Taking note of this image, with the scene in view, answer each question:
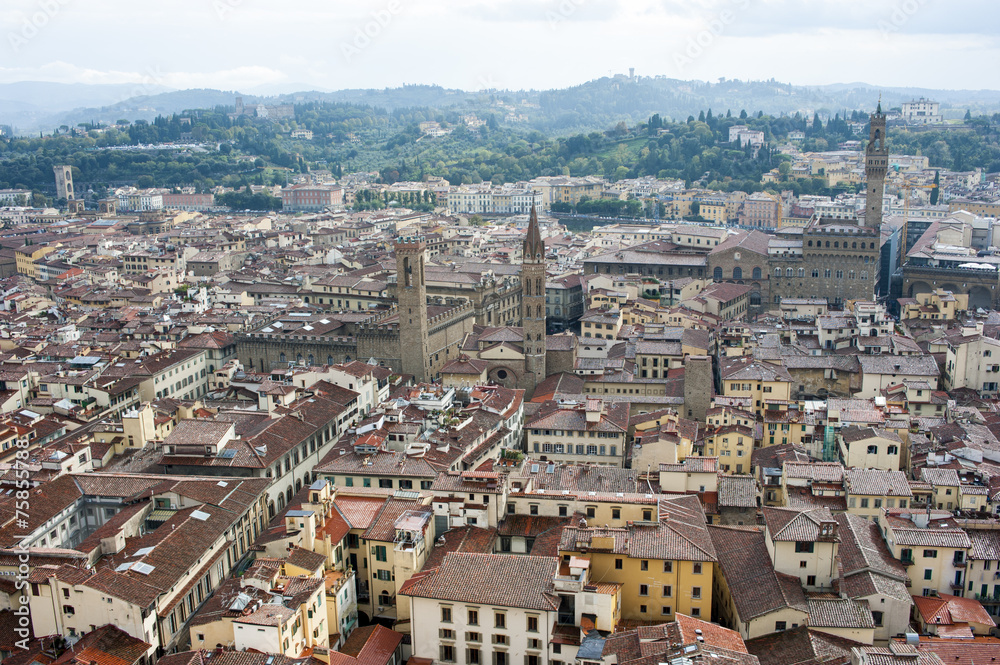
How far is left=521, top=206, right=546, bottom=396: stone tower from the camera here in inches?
1858

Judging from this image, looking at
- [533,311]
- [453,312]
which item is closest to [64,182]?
[453,312]

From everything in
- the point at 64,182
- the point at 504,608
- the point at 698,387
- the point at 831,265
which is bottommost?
the point at 504,608

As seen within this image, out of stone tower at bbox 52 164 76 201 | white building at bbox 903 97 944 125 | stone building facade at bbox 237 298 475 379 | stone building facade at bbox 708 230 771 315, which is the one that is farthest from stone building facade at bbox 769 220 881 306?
stone tower at bbox 52 164 76 201

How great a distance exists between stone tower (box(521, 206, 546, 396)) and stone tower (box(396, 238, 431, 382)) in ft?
17.8

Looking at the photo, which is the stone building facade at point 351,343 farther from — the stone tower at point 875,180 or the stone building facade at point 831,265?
the stone tower at point 875,180

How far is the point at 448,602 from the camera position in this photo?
75.9ft

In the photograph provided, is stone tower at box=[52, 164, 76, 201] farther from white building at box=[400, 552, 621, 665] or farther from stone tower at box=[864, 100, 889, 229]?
white building at box=[400, 552, 621, 665]

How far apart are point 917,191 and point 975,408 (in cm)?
8552

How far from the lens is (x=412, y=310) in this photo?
4762cm

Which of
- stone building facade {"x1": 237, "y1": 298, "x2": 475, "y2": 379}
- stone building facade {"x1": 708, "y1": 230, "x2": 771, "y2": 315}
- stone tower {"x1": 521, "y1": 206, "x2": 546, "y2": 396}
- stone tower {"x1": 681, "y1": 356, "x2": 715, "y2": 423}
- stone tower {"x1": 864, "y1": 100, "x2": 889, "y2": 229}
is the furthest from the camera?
stone tower {"x1": 864, "y1": 100, "x2": 889, "y2": 229}

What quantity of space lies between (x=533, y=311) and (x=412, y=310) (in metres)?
6.45

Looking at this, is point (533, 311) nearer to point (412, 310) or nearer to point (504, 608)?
point (412, 310)

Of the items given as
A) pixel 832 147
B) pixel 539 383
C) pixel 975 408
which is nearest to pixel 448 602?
pixel 539 383

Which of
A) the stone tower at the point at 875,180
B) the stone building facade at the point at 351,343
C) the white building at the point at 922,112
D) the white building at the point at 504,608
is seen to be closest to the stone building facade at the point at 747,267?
the stone tower at the point at 875,180
